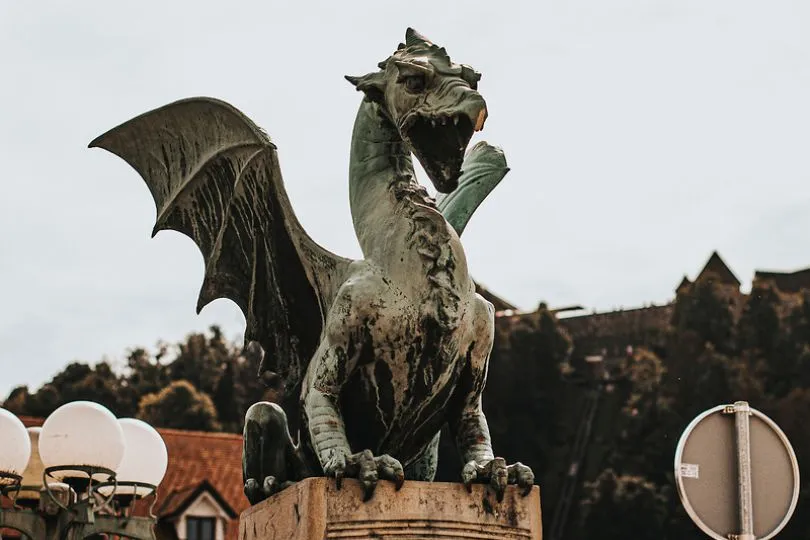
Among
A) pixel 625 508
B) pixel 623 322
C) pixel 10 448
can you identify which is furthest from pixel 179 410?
pixel 10 448

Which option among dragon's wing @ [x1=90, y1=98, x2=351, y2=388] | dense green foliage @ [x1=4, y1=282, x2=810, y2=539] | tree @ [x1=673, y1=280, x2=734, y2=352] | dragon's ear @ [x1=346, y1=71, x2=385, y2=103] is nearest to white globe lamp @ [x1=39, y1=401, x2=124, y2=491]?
dragon's wing @ [x1=90, y1=98, x2=351, y2=388]

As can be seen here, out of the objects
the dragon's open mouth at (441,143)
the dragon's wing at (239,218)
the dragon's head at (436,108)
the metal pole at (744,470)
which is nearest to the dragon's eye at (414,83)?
the dragon's head at (436,108)

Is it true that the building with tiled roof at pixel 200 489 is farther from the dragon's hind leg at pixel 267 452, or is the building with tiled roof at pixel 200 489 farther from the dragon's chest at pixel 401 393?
the dragon's chest at pixel 401 393

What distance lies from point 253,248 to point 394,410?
975 mm

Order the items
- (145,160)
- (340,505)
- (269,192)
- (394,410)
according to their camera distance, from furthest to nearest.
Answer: (145,160), (269,192), (394,410), (340,505)

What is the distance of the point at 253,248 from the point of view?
5871 mm

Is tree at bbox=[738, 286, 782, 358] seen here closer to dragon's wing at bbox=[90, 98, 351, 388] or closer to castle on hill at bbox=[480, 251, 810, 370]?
castle on hill at bbox=[480, 251, 810, 370]

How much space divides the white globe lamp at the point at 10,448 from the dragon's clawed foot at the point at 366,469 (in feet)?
18.1

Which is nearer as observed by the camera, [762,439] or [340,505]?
[340,505]

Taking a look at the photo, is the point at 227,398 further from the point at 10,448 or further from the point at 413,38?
the point at 413,38

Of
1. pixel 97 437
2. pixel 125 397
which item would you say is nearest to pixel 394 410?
pixel 97 437

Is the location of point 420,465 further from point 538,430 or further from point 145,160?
point 538,430

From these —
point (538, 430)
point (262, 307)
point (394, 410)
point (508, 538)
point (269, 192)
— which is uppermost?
point (538, 430)

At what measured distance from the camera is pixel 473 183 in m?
6.05
